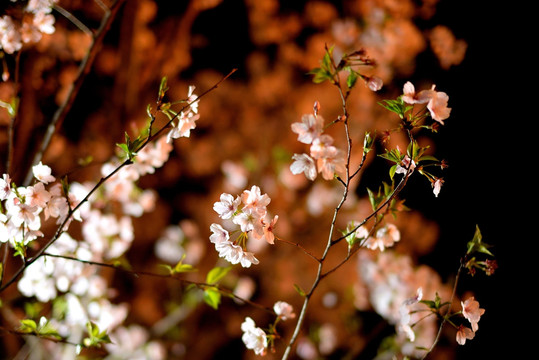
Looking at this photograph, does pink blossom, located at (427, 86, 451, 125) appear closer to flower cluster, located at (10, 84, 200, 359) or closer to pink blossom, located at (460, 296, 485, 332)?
pink blossom, located at (460, 296, 485, 332)

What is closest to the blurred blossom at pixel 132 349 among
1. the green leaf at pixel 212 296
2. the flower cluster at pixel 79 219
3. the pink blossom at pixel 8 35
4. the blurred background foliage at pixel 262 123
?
the flower cluster at pixel 79 219

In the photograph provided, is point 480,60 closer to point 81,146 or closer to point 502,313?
point 502,313

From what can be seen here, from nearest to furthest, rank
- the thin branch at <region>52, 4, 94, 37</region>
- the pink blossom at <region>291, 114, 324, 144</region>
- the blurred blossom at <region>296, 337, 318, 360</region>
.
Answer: the pink blossom at <region>291, 114, 324, 144</region>, the thin branch at <region>52, 4, 94, 37</region>, the blurred blossom at <region>296, 337, 318, 360</region>

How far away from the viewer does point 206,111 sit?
19.1ft

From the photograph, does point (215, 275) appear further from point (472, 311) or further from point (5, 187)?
point (472, 311)

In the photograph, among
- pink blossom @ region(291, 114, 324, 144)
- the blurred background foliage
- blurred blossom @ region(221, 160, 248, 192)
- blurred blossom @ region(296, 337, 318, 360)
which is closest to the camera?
pink blossom @ region(291, 114, 324, 144)

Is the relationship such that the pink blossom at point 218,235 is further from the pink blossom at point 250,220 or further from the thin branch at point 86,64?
the thin branch at point 86,64

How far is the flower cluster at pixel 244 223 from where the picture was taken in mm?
1038

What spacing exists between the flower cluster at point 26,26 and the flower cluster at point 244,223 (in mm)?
959

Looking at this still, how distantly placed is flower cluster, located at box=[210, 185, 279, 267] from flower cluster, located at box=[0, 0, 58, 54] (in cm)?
96

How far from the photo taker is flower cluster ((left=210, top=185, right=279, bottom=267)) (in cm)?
104

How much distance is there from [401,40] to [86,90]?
3364 millimetres

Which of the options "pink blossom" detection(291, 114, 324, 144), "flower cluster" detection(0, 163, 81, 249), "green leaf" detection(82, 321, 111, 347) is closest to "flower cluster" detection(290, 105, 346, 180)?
"pink blossom" detection(291, 114, 324, 144)

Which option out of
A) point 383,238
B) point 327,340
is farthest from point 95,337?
point 327,340
